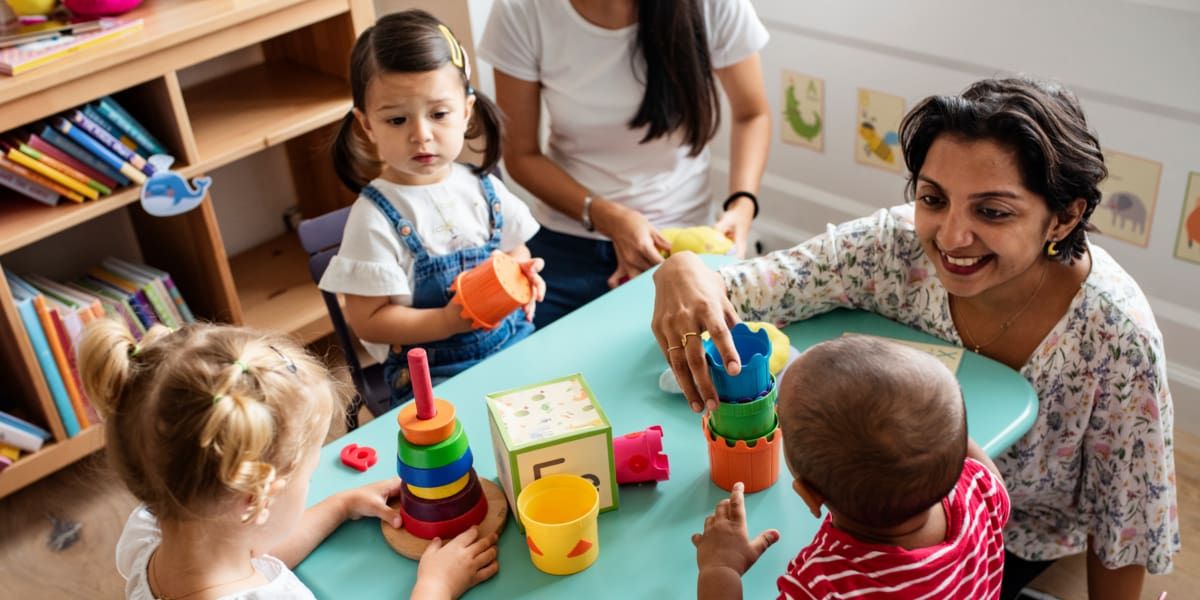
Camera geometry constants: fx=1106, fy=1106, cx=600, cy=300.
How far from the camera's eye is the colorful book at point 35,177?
2.31 metres

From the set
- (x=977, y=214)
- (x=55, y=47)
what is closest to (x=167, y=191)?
(x=55, y=47)

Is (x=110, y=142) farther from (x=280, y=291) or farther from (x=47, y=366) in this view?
(x=280, y=291)

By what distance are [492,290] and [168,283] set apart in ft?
4.49

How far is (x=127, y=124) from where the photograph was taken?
2445mm

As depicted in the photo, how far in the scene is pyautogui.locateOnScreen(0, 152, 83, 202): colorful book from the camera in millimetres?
2309

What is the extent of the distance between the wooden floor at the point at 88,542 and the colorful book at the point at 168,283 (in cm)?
40

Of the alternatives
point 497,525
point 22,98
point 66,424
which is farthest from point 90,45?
point 497,525

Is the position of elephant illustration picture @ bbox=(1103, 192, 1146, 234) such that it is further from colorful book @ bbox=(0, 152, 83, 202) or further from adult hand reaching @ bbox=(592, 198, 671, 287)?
colorful book @ bbox=(0, 152, 83, 202)

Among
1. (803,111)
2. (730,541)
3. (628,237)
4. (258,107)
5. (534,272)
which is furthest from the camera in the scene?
(803,111)

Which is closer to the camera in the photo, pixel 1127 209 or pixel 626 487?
pixel 626 487

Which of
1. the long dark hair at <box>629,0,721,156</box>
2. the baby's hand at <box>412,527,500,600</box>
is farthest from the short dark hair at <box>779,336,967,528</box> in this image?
the long dark hair at <box>629,0,721,156</box>

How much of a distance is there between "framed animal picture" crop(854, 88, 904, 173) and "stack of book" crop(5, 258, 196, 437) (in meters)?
1.78

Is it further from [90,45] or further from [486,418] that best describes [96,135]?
[486,418]

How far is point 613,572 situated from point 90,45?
5.72 ft
